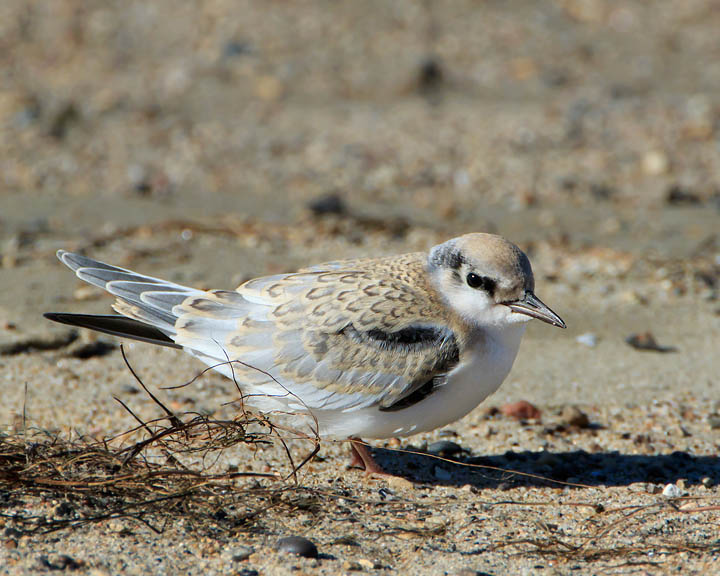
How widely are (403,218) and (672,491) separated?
3.73 metres

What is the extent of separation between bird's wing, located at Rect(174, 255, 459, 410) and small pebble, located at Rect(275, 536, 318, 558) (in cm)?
62

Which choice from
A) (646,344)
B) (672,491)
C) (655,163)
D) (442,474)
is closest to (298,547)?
(442,474)

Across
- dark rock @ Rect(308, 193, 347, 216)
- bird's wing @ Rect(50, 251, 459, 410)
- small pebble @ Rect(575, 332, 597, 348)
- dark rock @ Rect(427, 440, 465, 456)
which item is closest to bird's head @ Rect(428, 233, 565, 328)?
bird's wing @ Rect(50, 251, 459, 410)

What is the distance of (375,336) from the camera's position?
3.52 metres

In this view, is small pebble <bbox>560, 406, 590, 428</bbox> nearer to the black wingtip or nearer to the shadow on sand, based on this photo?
the shadow on sand

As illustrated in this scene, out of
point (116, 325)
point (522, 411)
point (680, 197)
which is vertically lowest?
point (522, 411)

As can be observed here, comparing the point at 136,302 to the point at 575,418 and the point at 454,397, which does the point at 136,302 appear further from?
the point at 575,418

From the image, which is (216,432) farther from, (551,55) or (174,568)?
(551,55)

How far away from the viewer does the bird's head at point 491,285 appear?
3.50 m

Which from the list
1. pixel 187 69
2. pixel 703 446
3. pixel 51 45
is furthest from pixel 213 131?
pixel 703 446

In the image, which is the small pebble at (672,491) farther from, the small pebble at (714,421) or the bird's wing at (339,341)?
the bird's wing at (339,341)

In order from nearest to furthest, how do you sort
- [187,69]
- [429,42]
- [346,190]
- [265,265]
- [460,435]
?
[460,435], [265,265], [346,190], [187,69], [429,42]

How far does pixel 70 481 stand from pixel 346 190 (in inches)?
184

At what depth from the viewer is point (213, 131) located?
8242 mm
